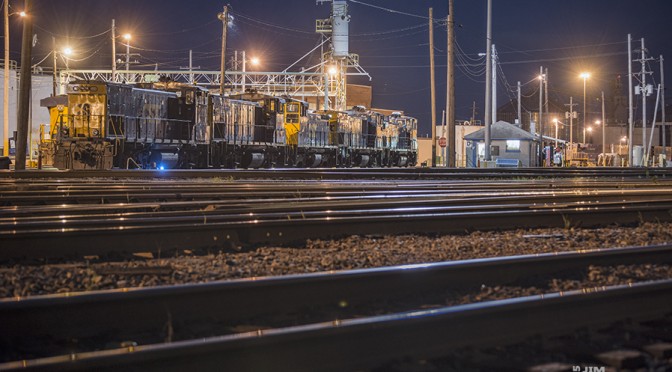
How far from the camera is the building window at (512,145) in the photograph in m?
45.8

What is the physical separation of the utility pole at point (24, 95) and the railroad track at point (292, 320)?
66.0 ft

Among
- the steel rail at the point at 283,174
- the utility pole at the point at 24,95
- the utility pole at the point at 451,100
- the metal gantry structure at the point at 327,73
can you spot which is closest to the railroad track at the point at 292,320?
the steel rail at the point at 283,174

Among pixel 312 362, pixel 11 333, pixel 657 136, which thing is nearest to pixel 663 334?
pixel 312 362

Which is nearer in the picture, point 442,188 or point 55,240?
point 55,240

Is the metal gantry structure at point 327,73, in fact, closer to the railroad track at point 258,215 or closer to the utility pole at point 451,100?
the utility pole at point 451,100

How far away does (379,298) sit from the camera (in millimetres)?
5539

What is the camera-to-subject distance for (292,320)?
16.3 ft

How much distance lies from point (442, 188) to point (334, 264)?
891 cm

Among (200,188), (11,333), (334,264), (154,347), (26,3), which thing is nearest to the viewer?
(154,347)

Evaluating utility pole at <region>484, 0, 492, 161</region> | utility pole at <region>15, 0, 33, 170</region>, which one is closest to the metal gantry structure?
utility pole at <region>484, 0, 492, 161</region>

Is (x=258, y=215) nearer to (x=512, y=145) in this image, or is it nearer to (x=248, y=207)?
(x=248, y=207)

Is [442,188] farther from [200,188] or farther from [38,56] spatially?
[38,56]

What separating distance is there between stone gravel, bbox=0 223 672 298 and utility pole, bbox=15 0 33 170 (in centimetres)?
1760

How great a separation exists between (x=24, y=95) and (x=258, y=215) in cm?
1683
